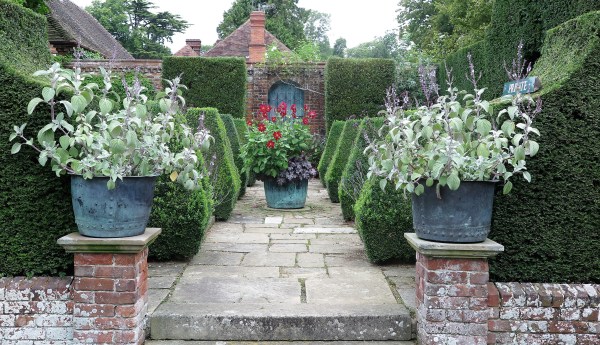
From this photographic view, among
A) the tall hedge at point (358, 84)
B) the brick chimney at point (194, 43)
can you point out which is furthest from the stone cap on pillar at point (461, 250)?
the brick chimney at point (194, 43)

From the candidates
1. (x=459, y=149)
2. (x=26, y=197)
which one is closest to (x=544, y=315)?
(x=459, y=149)

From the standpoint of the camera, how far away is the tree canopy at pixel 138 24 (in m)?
35.2

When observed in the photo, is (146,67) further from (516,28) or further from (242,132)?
(516,28)

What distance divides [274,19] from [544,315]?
31.0 metres

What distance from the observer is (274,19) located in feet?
106

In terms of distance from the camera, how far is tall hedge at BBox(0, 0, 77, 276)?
296 centimetres

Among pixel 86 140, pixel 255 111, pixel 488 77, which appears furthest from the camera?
pixel 255 111

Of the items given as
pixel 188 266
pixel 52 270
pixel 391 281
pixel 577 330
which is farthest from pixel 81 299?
pixel 577 330

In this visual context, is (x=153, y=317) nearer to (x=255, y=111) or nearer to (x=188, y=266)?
(x=188, y=266)

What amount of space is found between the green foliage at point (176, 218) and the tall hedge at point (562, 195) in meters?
2.49

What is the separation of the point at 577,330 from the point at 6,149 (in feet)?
11.1

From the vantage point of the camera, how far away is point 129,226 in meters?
2.91

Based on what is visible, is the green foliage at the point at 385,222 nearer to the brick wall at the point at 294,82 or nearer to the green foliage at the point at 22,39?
the green foliage at the point at 22,39

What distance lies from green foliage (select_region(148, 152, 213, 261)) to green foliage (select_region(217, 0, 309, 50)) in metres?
28.3
